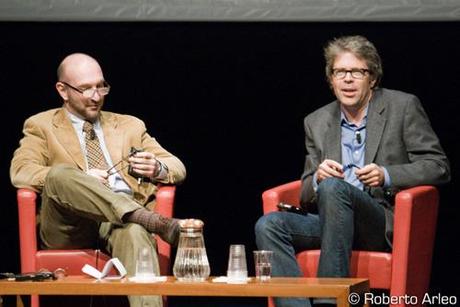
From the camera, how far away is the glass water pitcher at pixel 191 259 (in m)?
3.76

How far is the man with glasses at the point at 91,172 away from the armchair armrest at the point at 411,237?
0.91m

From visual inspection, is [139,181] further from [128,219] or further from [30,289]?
[30,289]

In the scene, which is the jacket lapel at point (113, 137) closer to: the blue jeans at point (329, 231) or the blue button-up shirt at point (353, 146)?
the blue jeans at point (329, 231)

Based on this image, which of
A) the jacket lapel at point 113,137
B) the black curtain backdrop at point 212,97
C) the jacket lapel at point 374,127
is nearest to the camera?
the jacket lapel at point 374,127

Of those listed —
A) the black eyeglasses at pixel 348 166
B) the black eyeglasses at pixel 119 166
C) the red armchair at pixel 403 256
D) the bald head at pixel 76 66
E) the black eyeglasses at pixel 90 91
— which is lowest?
the red armchair at pixel 403 256

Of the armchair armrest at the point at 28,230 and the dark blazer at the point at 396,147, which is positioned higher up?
the dark blazer at the point at 396,147

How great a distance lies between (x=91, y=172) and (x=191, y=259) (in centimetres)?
98

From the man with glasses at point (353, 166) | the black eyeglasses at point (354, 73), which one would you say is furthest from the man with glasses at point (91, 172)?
the black eyeglasses at point (354, 73)

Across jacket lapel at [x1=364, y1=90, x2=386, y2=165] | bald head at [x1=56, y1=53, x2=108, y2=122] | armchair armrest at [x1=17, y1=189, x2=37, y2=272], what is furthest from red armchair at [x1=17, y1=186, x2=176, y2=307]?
jacket lapel at [x1=364, y1=90, x2=386, y2=165]

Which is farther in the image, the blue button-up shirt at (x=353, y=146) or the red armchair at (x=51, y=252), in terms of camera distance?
the blue button-up shirt at (x=353, y=146)

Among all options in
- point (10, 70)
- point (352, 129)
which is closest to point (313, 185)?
point (352, 129)

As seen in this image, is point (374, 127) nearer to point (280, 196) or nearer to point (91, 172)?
point (280, 196)

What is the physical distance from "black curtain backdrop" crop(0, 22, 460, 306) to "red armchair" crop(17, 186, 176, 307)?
1079mm

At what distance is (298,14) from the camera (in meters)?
5.35
